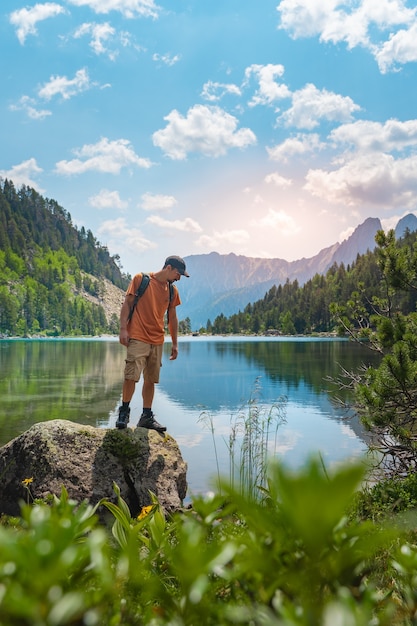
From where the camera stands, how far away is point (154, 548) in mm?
2115

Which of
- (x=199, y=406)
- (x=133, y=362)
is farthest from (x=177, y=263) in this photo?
(x=199, y=406)

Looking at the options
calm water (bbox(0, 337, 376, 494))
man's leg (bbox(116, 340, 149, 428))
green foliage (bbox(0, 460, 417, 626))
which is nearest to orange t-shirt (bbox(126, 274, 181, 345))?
man's leg (bbox(116, 340, 149, 428))

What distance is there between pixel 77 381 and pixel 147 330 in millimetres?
25580

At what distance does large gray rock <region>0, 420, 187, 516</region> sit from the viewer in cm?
671

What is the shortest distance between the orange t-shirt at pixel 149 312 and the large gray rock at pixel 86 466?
4.95ft

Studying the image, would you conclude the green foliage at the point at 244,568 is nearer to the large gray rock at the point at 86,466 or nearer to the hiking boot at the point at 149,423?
the large gray rock at the point at 86,466

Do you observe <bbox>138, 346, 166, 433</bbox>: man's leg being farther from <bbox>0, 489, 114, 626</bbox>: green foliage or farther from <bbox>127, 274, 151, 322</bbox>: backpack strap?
<bbox>0, 489, 114, 626</bbox>: green foliage

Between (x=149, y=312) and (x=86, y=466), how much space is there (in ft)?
7.99

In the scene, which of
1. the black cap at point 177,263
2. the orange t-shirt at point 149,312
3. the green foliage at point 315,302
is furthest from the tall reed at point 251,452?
the green foliage at point 315,302

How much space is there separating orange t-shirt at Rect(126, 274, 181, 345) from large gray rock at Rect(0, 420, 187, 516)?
59.4 inches

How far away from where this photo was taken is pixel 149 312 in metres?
7.40

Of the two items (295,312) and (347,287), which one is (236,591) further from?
(295,312)

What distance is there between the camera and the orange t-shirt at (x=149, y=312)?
7334 mm

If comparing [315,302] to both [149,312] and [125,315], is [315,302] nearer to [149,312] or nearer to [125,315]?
[149,312]
